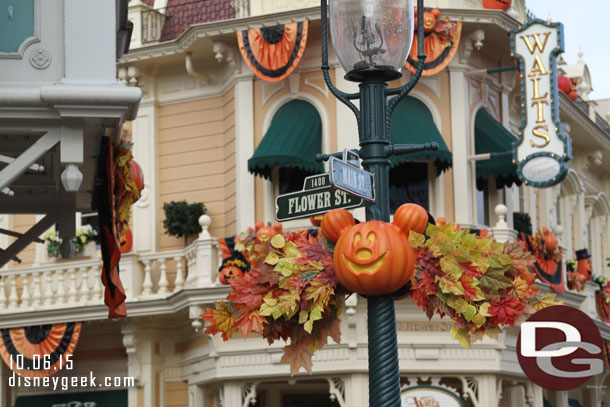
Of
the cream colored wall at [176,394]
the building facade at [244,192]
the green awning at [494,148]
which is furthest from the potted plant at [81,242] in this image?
the green awning at [494,148]

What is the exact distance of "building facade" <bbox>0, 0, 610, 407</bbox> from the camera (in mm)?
20297

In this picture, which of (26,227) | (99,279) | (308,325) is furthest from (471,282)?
(26,227)

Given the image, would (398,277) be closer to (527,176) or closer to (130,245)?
(527,176)

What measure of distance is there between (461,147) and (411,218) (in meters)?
12.5

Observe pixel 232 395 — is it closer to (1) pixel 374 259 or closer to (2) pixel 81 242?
(2) pixel 81 242

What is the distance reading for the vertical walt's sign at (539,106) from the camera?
21078 mm

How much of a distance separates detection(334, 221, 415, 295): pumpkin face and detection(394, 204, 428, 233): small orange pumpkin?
0.09 m

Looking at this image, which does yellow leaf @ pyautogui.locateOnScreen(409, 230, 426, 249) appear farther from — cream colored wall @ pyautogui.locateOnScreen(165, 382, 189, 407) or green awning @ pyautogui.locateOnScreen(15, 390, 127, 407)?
green awning @ pyautogui.locateOnScreen(15, 390, 127, 407)

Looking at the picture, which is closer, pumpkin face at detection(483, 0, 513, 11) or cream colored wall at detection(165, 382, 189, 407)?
pumpkin face at detection(483, 0, 513, 11)

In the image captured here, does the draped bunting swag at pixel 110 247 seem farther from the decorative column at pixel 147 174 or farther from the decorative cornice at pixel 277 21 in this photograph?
the decorative column at pixel 147 174

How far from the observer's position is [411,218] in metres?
8.82

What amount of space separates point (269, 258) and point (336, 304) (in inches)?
24.7

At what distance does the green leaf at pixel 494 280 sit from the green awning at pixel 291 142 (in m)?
11.5

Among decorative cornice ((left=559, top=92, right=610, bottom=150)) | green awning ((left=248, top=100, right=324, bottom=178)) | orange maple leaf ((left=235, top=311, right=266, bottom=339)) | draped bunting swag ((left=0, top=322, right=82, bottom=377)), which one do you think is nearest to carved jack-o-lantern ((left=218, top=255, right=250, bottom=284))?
green awning ((left=248, top=100, right=324, bottom=178))
